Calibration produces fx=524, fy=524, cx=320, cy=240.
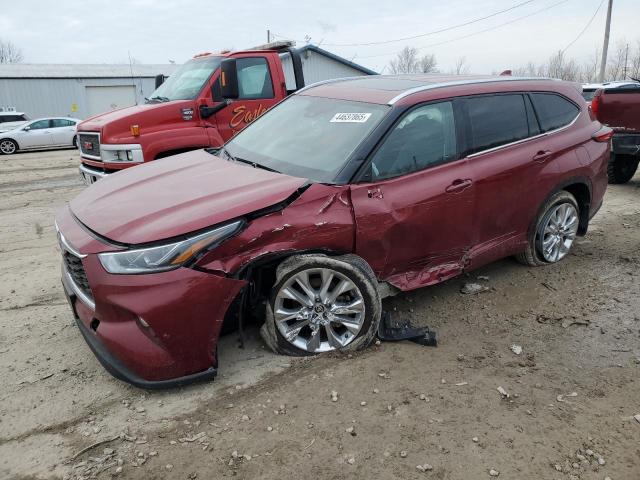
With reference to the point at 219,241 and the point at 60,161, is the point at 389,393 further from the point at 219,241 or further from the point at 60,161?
the point at 60,161

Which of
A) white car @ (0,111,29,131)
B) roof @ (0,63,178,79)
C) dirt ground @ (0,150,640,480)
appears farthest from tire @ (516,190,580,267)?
roof @ (0,63,178,79)

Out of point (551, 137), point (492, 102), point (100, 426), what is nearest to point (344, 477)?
point (100, 426)

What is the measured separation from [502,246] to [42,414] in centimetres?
353

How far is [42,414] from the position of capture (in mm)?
2955

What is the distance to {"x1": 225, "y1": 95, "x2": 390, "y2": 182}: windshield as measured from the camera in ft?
11.9

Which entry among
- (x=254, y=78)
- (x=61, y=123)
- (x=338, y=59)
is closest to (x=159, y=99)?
(x=254, y=78)

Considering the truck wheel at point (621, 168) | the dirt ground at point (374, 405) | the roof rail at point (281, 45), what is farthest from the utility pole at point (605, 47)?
the dirt ground at point (374, 405)

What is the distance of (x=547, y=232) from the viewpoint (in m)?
4.82

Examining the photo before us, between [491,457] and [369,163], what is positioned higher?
[369,163]

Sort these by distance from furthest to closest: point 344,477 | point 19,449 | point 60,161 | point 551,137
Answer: point 60,161, point 551,137, point 19,449, point 344,477

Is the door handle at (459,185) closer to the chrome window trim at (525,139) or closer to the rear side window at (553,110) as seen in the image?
the chrome window trim at (525,139)

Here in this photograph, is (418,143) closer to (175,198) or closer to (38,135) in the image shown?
(175,198)

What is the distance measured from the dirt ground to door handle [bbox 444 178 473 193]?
3.23ft

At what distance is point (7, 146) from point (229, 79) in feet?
50.1
